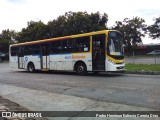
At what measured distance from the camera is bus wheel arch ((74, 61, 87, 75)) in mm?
20000

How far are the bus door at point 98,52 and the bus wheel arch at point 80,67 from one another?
39.1 inches

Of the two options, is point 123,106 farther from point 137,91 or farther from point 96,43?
Result: point 96,43

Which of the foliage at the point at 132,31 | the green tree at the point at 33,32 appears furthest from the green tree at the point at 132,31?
the green tree at the point at 33,32

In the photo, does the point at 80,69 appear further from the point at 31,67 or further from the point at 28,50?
the point at 28,50

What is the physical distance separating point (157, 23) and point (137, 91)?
195 ft

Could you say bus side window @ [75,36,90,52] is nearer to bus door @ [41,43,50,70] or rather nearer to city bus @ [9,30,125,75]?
city bus @ [9,30,125,75]

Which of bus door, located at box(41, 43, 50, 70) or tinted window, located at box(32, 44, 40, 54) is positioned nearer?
bus door, located at box(41, 43, 50, 70)

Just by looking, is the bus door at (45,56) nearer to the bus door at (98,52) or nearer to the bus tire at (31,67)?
the bus tire at (31,67)

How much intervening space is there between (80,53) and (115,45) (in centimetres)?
275

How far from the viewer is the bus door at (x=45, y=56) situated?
23.3 meters

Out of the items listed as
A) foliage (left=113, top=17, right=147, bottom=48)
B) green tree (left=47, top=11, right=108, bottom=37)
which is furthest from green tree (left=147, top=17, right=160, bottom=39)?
green tree (left=47, top=11, right=108, bottom=37)

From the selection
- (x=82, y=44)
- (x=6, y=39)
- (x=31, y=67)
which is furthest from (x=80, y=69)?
(x=6, y=39)

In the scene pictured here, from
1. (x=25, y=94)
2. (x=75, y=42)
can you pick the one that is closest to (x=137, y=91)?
(x=25, y=94)

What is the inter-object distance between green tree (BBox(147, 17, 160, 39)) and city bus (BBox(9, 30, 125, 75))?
47.0 metres
